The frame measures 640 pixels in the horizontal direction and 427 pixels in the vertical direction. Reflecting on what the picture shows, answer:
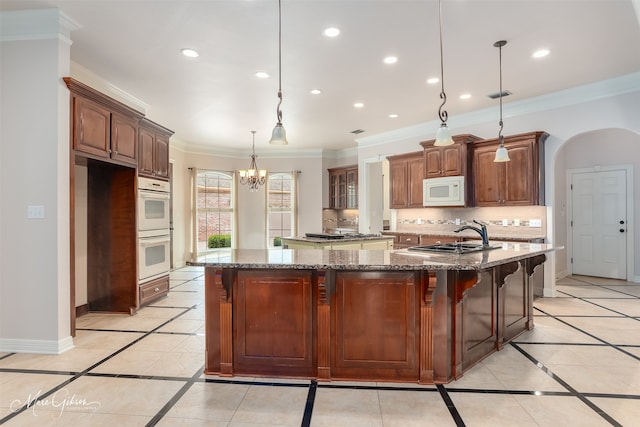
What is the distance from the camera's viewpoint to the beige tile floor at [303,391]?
2057mm

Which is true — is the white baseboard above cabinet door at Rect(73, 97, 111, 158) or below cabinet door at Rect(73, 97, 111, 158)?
below

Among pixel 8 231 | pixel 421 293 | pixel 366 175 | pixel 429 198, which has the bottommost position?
pixel 421 293

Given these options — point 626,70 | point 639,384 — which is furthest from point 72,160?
point 626,70

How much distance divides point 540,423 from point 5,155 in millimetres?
4507

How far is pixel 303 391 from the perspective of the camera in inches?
92.8

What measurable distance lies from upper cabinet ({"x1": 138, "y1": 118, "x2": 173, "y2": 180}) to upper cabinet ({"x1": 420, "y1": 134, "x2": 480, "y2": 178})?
4.13 m

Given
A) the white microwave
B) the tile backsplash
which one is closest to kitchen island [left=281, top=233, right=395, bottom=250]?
the white microwave

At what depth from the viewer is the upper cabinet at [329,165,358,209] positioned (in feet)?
27.2

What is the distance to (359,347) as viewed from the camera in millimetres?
2461

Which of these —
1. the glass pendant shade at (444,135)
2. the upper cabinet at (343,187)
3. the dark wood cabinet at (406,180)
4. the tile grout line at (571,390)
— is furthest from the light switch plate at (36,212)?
the upper cabinet at (343,187)

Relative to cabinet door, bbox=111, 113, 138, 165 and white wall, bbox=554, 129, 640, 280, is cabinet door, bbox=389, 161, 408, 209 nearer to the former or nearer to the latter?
white wall, bbox=554, 129, 640, 280

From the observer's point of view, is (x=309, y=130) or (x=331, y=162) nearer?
(x=309, y=130)

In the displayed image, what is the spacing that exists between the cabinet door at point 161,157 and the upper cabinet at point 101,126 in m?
0.47

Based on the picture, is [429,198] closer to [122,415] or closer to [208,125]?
[208,125]
